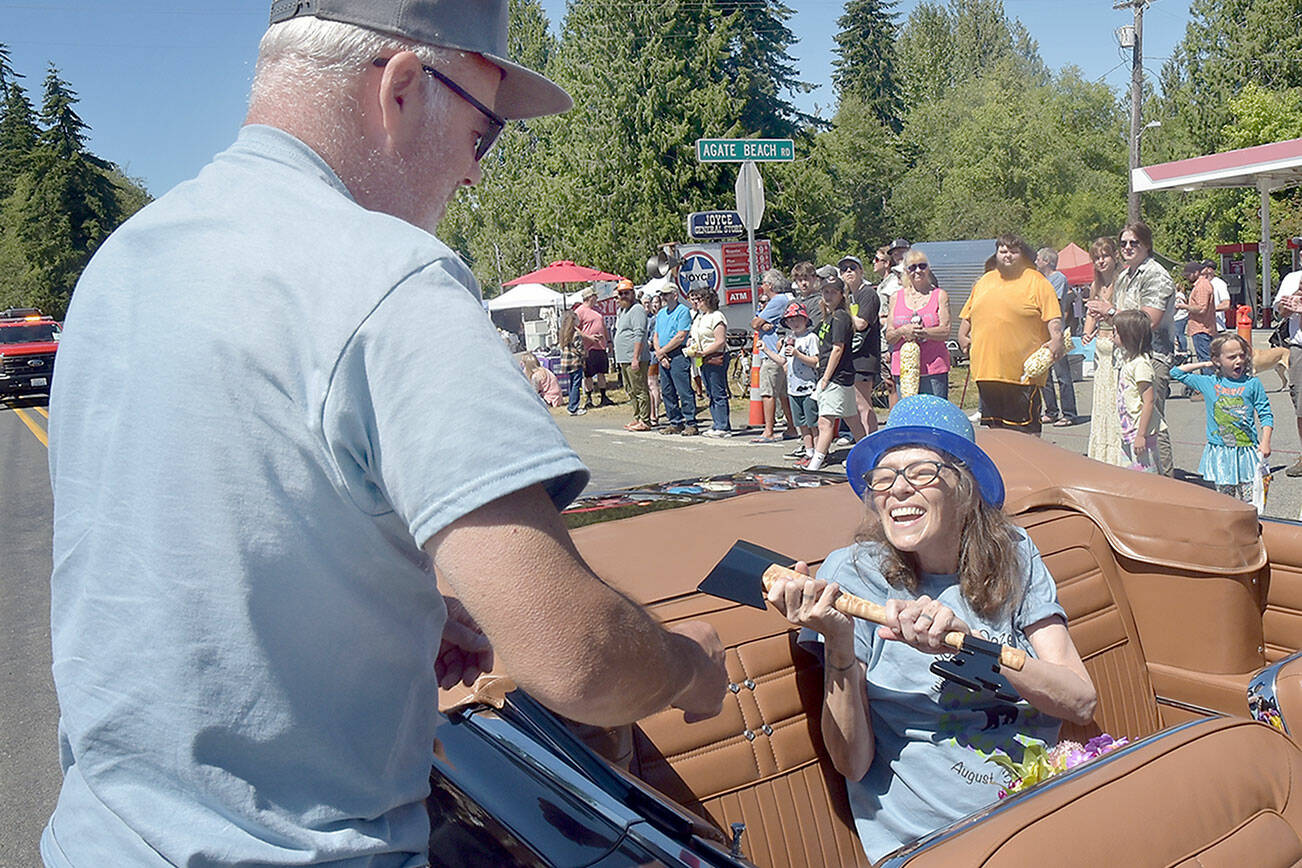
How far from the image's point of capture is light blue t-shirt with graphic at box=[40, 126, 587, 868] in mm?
1034

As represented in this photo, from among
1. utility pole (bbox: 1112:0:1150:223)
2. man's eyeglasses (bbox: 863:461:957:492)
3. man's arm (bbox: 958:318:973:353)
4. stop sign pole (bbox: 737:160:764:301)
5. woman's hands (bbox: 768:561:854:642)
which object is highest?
utility pole (bbox: 1112:0:1150:223)

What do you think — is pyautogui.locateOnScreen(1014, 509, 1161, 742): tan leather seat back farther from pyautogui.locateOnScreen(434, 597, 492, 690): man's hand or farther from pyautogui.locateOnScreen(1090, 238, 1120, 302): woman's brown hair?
pyautogui.locateOnScreen(1090, 238, 1120, 302): woman's brown hair

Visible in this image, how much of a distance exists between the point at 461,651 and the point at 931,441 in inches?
58.1

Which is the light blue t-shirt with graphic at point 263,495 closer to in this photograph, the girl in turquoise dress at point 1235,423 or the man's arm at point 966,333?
the girl in turquoise dress at point 1235,423

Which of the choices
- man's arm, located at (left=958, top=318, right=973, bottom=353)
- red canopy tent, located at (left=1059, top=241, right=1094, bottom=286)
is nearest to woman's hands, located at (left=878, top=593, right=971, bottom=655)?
man's arm, located at (left=958, top=318, right=973, bottom=353)

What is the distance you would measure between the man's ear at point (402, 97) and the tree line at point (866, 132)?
28.2m

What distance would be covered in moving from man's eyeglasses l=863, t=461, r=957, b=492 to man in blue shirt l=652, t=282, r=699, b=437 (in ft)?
31.8

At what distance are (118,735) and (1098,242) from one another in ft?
30.8

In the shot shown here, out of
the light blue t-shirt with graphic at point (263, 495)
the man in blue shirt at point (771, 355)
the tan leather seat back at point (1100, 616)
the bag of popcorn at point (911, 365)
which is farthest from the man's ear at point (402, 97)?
the man in blue shirt at point (771, 355)

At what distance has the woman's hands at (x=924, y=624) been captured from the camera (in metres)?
2.12

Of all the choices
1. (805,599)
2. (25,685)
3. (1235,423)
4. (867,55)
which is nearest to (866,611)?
(805,599)

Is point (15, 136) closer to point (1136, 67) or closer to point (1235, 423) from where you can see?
point (1136, 67)

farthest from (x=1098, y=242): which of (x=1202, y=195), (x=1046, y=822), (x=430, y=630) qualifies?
(x=1202, y=195)

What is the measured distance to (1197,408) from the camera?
11328 mm
